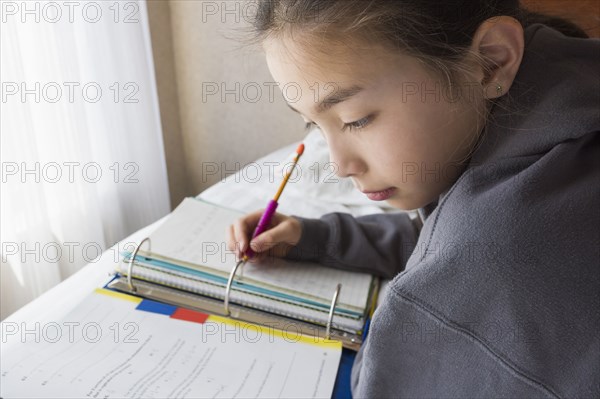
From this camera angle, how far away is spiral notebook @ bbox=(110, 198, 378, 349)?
2.20 feet

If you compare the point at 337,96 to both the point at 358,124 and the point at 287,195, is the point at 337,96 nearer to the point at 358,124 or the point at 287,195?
the point at 358,124

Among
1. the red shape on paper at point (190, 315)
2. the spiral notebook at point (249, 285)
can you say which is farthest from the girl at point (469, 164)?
the red shape on paper at point (190, 315)

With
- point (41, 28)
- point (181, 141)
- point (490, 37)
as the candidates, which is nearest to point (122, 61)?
point (41, 28)

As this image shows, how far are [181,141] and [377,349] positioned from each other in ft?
4.63

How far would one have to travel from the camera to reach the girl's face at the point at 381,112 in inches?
19.7

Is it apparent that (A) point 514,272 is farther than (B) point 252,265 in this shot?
No

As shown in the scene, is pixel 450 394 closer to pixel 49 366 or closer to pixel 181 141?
pixel 49 366

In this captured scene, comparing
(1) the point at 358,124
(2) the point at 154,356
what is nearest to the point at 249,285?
(2) the point at 154,356

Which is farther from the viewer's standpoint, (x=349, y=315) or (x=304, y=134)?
(x=304, y=134)

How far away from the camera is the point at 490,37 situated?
53 cm

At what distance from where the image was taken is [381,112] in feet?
1.70

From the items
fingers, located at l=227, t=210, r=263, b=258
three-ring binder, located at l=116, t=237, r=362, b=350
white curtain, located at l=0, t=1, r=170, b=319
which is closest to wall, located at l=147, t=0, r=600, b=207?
white curtain, located at l=0, t=1, r=170, b=319

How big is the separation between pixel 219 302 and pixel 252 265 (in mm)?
73

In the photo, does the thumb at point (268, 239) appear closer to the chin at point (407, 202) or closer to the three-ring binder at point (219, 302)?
the three-ring binder at point (219, 302)
